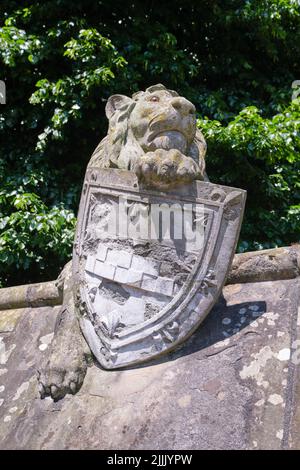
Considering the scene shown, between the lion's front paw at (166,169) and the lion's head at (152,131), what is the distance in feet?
0.13

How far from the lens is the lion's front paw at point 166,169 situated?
274 centimetres

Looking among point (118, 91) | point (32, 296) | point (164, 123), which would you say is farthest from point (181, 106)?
point (118, 91)

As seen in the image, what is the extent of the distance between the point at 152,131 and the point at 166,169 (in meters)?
0.33

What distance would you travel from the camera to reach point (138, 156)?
3.00 m

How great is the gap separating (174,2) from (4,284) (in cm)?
359

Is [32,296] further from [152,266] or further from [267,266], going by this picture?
[267,266]

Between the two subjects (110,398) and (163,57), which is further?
(163,57)

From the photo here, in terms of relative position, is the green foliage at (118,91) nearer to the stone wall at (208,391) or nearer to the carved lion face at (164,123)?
the carved lion face at (164,123)

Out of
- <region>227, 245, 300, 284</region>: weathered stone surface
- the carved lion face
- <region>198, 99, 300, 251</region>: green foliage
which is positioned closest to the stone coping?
<region>227, 245, 300, 284</region>: weathered stone surface

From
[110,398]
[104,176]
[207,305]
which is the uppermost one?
[104,176]

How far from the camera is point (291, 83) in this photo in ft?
23.1

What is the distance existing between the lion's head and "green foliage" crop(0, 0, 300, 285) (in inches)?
98.3
